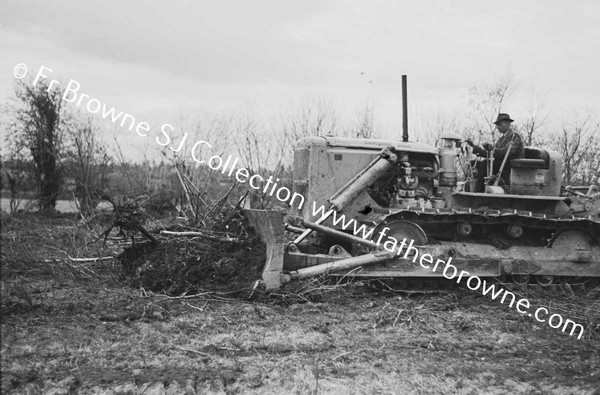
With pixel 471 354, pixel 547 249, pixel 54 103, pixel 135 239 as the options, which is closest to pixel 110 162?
pixel 54 103

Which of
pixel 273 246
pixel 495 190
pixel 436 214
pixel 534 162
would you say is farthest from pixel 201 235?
pixel 534 162

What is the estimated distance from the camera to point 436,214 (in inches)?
339

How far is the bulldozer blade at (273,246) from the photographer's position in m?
→ 7.57

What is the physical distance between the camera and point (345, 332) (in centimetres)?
639

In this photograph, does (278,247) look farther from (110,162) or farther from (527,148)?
(110,162)

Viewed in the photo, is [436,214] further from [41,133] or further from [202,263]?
[41,133]

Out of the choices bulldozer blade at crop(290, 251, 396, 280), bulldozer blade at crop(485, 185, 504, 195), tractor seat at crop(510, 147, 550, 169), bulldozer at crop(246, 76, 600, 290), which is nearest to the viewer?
bulldozer blade at crop(290, 251, 396, 280)

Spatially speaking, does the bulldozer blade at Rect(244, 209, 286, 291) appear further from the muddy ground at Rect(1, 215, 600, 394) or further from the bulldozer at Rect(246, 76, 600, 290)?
the bulldozer at Rect(246, 76, 600, 290)

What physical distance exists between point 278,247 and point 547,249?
4.03 metres

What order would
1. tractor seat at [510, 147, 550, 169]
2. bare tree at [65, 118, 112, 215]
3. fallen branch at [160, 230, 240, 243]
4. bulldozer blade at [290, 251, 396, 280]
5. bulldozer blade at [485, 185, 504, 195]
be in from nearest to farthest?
1. bulldozer blade at [290, 251, 396, 280]
2. fallen branch at [160, 230, 240, 243]
3. bulldozer blade at [485, 185, 504, 195]
4. tractor seat at [510, 147, 550, 169]
5. bare tree at [65, 118, 112, 215]

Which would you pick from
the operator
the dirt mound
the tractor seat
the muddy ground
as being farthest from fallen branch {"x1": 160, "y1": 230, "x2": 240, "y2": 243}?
the tractor seat

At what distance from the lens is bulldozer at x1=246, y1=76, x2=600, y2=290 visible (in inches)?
332

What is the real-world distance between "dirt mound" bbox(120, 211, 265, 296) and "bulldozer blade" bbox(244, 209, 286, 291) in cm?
14

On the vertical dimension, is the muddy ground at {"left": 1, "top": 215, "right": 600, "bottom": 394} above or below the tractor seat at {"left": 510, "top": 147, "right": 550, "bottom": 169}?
below
